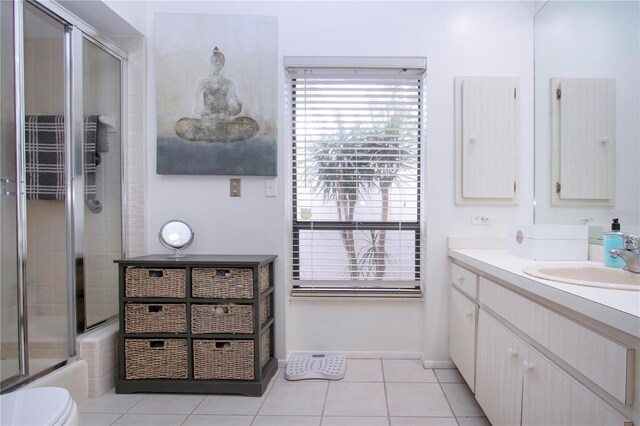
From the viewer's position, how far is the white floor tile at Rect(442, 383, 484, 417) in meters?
1.91

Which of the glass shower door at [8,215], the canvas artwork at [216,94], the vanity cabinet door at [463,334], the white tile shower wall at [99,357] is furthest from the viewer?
the canvas artwork at [216,94]

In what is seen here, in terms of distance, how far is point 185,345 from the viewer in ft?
6.89

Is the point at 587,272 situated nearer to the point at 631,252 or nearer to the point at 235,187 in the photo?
the point at 631,252

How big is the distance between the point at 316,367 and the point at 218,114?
1.79 m

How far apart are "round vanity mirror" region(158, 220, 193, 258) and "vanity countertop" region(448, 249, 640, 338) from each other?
1.75 m

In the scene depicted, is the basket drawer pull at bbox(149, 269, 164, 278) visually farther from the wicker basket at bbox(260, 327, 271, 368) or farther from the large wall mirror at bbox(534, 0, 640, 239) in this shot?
the large wall mirror at bbox(534, 0, 640, 239)

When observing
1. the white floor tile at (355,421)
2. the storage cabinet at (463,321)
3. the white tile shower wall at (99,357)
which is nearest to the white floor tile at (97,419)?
the white tile shower wall at (99,357)

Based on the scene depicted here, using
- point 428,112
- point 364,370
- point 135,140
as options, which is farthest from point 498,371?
point 135,140

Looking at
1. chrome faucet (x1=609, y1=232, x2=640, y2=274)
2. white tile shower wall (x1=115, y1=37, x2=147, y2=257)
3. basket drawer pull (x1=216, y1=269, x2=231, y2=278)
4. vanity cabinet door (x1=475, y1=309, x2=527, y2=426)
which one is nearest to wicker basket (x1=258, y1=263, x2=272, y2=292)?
basket drawer pull (x1=216, y1=269, x2=231, y2=278)

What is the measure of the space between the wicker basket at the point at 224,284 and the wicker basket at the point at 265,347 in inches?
12.8

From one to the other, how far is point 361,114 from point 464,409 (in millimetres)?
1907

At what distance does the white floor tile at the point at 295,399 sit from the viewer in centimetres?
192

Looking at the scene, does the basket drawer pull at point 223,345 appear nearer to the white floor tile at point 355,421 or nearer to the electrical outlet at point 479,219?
the white floor tile at point 355,421

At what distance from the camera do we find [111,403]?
2.00 metres
